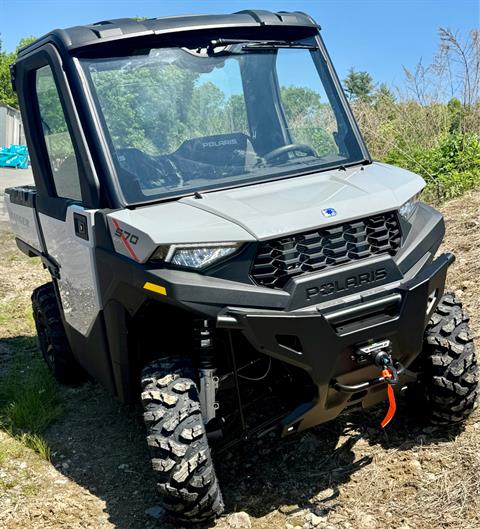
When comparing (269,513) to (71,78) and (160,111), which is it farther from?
(71,78)

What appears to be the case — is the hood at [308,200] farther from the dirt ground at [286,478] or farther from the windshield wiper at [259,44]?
the dirt ground at [286,478]

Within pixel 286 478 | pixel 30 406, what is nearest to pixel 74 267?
pixel 30 406

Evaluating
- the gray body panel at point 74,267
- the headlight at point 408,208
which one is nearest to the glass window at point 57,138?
the gray body panel at point 74,267

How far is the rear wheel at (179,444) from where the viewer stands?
9.82 ft

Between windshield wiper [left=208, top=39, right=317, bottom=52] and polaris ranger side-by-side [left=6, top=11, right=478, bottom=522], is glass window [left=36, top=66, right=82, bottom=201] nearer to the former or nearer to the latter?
polaris ranger side-by-side [left=6, top=11, right=478, bottom=522]

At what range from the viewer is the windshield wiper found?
11.7 ft

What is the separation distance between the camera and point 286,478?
3.60 metres

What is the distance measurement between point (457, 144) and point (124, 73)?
612cm

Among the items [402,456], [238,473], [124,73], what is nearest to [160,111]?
[124,73]

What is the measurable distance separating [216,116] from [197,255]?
3.83ft

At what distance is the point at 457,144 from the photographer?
27.9 ft

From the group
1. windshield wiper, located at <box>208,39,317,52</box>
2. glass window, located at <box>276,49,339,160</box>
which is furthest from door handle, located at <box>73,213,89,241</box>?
glass window, located at <box>276,49,339,160</box>

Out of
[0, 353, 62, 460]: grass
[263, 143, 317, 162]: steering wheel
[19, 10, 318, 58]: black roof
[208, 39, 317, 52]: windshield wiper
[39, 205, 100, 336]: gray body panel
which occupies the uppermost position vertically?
[19, 10, 318, 58]: black roof

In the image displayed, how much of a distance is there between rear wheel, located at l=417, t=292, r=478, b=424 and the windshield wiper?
162 centimetres
